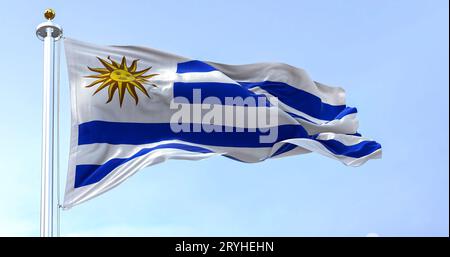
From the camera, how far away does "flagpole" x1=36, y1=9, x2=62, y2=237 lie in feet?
28.4

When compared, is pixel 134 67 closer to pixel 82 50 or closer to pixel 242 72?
pixel 82 50

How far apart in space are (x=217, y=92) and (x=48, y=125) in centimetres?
297

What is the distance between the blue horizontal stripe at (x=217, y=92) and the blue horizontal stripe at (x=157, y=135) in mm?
521

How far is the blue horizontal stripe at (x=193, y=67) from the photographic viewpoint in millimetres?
11032

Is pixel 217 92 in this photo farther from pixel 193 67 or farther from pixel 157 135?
pixel 157 135

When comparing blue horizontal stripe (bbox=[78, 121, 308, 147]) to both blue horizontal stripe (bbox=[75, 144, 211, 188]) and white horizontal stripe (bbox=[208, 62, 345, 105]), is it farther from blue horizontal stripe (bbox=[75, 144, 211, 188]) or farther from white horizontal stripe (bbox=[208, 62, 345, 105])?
white horizontal stripe (bbox=[208, 62, 345, 105])

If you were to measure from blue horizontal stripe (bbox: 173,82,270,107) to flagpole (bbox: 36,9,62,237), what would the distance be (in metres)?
2.00

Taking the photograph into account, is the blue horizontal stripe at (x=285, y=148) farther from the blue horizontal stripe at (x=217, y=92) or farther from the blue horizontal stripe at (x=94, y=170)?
the blue horizontal stripe at (x=94, y=170)

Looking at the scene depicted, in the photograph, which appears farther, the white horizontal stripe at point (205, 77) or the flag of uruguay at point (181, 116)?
the white horizontal stripe at point (205, 77)

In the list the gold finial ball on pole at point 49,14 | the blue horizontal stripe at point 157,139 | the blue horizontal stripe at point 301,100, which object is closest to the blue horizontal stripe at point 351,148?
the blue horizontal stripe at point 157,139

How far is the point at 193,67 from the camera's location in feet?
36.7

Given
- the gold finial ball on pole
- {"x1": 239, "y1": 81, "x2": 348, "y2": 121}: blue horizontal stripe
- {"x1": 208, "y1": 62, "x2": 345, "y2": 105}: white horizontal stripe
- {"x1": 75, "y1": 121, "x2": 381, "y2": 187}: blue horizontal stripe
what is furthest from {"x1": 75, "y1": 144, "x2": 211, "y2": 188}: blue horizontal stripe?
{"x1": 239, "y1": 81, "x2": 348, "y2": 121}: blue horizontal stripe

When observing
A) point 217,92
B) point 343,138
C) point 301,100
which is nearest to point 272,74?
point 301,100
